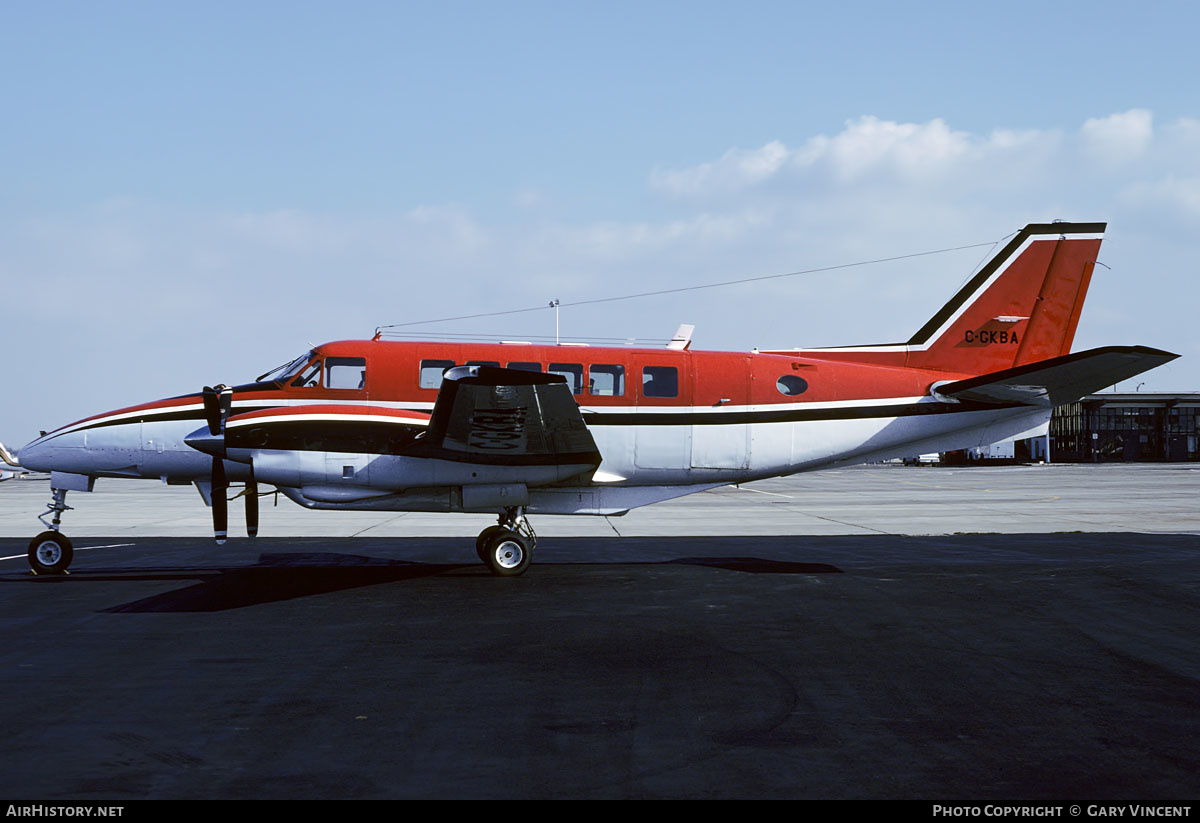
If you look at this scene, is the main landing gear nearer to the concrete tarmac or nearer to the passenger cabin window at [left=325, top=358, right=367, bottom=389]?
the concrete tarmac

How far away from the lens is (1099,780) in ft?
20.2

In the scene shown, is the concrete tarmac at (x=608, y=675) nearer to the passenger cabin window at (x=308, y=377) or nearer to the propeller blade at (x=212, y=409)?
the propeller blade at (x=212, y=409)

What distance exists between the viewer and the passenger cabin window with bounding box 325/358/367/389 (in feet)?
54.3

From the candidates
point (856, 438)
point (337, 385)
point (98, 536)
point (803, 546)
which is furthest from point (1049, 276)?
point (98, 536)

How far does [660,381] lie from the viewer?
57.3 feet

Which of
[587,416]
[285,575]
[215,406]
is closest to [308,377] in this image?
[215,406]

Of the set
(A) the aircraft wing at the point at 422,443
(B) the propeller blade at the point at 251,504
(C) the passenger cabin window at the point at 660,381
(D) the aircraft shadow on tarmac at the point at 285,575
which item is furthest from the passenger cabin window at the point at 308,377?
(C) the passenger cabin window at the point at 660,381

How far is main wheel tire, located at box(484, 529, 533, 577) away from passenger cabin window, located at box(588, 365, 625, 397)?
300cm

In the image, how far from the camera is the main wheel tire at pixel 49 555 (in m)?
16.1

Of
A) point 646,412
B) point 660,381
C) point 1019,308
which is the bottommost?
point 646,412

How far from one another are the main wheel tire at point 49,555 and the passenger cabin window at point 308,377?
15.3ft

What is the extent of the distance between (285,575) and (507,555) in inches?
157

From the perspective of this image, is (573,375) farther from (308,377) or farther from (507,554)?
(308,377)
